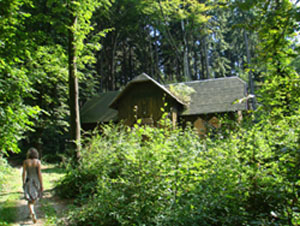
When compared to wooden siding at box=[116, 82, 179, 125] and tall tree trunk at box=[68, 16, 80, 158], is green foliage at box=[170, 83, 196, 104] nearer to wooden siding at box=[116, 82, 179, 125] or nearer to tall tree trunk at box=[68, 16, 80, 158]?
wooden siding at box=[116, 82, 179, 125]

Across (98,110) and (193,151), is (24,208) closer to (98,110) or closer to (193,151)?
(193,151)

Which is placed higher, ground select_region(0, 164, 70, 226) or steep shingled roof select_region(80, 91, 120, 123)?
steep shingled roof select_region(80, 91, 120, 123)

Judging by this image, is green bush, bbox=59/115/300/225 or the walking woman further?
the walking woman

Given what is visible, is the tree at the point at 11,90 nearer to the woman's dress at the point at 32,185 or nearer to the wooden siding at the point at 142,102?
the woman's dress at the point at 32,185

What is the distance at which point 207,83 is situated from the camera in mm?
20234

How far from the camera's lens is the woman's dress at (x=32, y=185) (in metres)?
6.54

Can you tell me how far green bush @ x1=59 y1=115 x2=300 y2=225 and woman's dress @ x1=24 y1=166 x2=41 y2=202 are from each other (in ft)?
5.93

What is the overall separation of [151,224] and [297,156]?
280 cm

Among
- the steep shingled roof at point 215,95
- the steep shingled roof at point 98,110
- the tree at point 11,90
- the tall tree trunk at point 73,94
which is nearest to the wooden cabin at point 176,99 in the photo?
the steep shingled roof at point 215,95

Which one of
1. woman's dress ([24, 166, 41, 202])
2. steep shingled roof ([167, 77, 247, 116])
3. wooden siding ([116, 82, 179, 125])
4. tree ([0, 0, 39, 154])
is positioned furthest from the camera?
wooden siding ([116, 82, 179, 125])

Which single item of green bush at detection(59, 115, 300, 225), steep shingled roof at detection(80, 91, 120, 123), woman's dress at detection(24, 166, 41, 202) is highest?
steep shingled roof at detection(80, 91, 120, 123)

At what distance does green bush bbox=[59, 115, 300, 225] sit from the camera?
3037 millimetres

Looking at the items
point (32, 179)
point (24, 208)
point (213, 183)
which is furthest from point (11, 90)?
point (213, 183)

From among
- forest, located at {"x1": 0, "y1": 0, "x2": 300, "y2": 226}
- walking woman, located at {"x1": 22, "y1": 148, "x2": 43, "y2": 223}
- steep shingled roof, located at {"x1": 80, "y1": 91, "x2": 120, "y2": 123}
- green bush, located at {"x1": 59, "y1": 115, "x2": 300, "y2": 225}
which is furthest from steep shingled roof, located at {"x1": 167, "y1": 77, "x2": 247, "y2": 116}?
green bush, located at {"x1": 59, "y1": 115, "x2": 300, "y2": 225}
